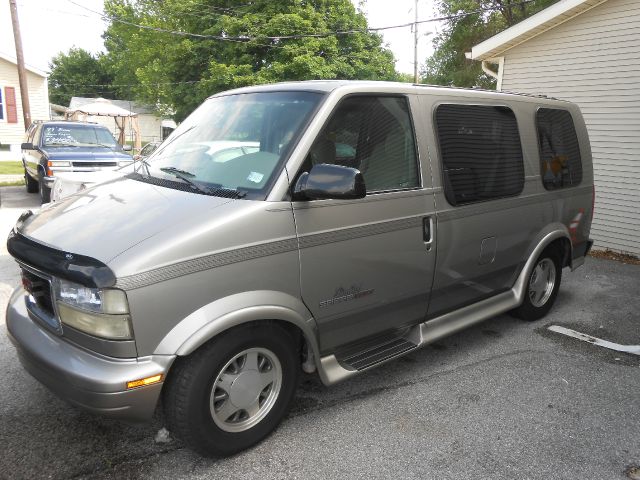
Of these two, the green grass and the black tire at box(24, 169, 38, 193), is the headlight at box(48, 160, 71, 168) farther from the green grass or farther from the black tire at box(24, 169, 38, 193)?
the green grass

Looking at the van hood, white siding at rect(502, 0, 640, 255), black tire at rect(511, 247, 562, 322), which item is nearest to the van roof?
the van hood

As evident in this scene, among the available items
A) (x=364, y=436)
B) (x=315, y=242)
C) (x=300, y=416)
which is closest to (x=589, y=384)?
(x=364, y=436)

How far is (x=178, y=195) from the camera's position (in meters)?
2.71

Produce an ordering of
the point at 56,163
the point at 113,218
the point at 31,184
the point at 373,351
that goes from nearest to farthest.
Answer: the point at 113,218
the point at 373,351
the point at 56,163
the point at 31,184

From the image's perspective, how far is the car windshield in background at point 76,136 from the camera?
10938 millimetres

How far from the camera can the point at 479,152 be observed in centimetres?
378

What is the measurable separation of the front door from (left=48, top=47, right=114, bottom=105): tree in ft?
217

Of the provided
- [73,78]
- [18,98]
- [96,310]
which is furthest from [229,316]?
[73,78]

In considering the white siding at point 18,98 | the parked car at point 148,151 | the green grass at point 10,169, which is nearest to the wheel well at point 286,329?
the parked car at point 148,151

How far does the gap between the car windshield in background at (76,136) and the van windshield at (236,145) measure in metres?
8.69

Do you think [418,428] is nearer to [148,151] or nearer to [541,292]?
[541,292]

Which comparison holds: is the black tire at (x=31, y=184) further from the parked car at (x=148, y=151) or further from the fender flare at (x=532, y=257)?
the fender flare at (x=532, y=257)

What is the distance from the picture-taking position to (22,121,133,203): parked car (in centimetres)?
992

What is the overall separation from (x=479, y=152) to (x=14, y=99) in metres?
25.2
